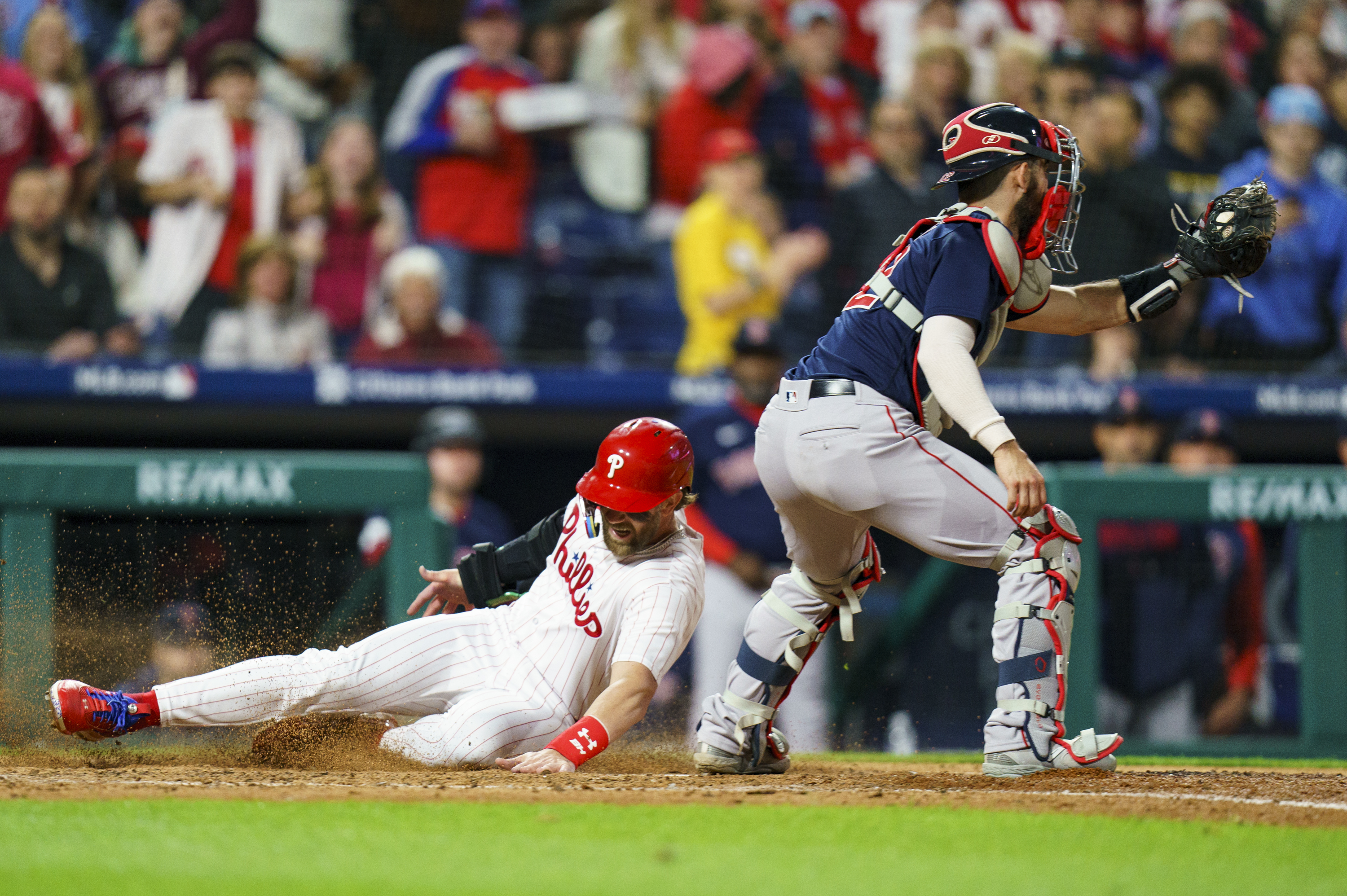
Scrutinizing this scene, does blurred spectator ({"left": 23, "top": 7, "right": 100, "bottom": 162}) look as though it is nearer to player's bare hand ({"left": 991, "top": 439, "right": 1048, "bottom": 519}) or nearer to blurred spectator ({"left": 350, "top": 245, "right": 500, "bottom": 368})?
blurred spectator ({"left": 350, "top": 245, "right": 500, "bottom": 368})

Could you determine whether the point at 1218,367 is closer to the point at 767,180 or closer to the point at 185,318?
the point at 767,180

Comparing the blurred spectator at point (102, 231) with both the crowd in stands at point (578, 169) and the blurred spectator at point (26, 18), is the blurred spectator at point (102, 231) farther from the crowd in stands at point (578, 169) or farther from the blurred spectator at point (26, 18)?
the blurred spectator at point (26, 18)

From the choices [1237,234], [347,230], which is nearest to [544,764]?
[1237,234]

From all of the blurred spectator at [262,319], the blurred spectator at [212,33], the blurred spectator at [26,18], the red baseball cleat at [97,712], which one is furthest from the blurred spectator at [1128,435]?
the blurred spectator at [26,18]

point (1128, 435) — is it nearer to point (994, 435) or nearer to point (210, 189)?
point (994, 435)

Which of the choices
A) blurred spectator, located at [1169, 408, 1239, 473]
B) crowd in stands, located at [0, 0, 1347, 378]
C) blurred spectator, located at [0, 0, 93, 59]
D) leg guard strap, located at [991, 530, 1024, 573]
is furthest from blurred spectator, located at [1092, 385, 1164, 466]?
blurred spectator, located at [0, 0, 93, 59]

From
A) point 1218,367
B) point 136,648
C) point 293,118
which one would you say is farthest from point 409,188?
point 1218,367
